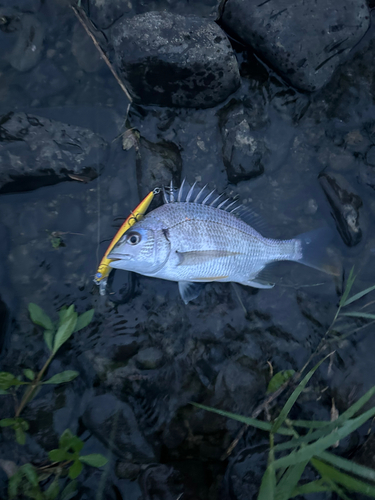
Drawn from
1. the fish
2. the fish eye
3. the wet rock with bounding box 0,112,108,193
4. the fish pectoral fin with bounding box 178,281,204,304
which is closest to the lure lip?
the fish

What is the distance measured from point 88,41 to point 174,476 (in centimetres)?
455

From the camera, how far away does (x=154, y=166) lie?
11.7 ft

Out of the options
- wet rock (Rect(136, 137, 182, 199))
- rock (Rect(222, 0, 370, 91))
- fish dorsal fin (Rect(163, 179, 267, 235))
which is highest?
rock (Rect(222, 0, 370, 91))

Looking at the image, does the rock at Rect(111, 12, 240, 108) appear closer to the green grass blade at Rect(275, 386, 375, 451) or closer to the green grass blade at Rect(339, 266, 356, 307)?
the green grass blade at Rect(339, 266, 356, 307)

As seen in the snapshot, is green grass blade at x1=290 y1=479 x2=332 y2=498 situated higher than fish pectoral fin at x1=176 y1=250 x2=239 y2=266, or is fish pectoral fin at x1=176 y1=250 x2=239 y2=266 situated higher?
fish pectoral fin at x1=176 y1=250 x2=239 y2=266

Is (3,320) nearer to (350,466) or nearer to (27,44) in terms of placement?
(27,44)

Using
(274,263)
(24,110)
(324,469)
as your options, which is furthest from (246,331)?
(24,110)

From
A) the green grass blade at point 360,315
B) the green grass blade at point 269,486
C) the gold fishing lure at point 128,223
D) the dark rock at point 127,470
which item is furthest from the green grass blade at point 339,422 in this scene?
the gold fishing lure at point 128,223

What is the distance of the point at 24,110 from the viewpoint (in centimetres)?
358

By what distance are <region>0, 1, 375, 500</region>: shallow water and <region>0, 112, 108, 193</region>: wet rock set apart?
14cm

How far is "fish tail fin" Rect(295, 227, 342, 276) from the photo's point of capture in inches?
143

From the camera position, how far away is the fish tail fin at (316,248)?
11.9 feet

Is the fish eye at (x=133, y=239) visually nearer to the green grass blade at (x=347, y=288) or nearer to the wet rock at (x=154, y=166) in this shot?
the wet rock at (x=154, y=166)

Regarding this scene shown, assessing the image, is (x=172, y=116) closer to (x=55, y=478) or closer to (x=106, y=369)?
(x=106, y=369)
